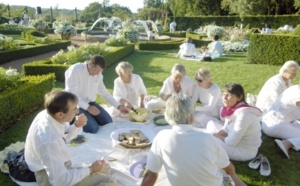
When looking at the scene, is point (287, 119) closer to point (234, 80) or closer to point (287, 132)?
point (287, 132)

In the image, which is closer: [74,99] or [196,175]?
[196,175]

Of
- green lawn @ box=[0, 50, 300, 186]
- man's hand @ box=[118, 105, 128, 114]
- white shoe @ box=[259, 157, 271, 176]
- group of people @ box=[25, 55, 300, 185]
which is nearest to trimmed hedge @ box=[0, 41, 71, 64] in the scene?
green lawn @ box=[0, 50, 300, 186]

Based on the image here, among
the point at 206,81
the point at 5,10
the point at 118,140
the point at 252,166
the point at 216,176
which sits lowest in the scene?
the point at 252,166

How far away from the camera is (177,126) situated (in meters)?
2.50

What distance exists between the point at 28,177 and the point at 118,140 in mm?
1355

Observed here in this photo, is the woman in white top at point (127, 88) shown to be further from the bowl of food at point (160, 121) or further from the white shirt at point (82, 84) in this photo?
the bowl of food at point (160, 121)

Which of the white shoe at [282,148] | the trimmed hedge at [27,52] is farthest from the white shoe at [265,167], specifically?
the trimmed hedge at [27,52]

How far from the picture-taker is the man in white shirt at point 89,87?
511cm

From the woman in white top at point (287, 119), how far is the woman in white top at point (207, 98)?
0.98 m

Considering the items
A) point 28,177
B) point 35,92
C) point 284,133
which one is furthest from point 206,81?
point 35,92

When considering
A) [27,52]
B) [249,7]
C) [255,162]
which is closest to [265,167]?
[255,162]

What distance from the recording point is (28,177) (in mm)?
3518

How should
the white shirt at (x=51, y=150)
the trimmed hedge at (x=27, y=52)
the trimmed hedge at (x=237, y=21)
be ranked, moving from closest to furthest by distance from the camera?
the white shirt at (x=51, y=150) → the trimmed hedge at (x=27, y=52) → the trimmed hedge at (x=237, y=21)

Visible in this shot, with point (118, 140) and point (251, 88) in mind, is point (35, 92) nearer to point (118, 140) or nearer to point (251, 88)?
point (118, 140)
